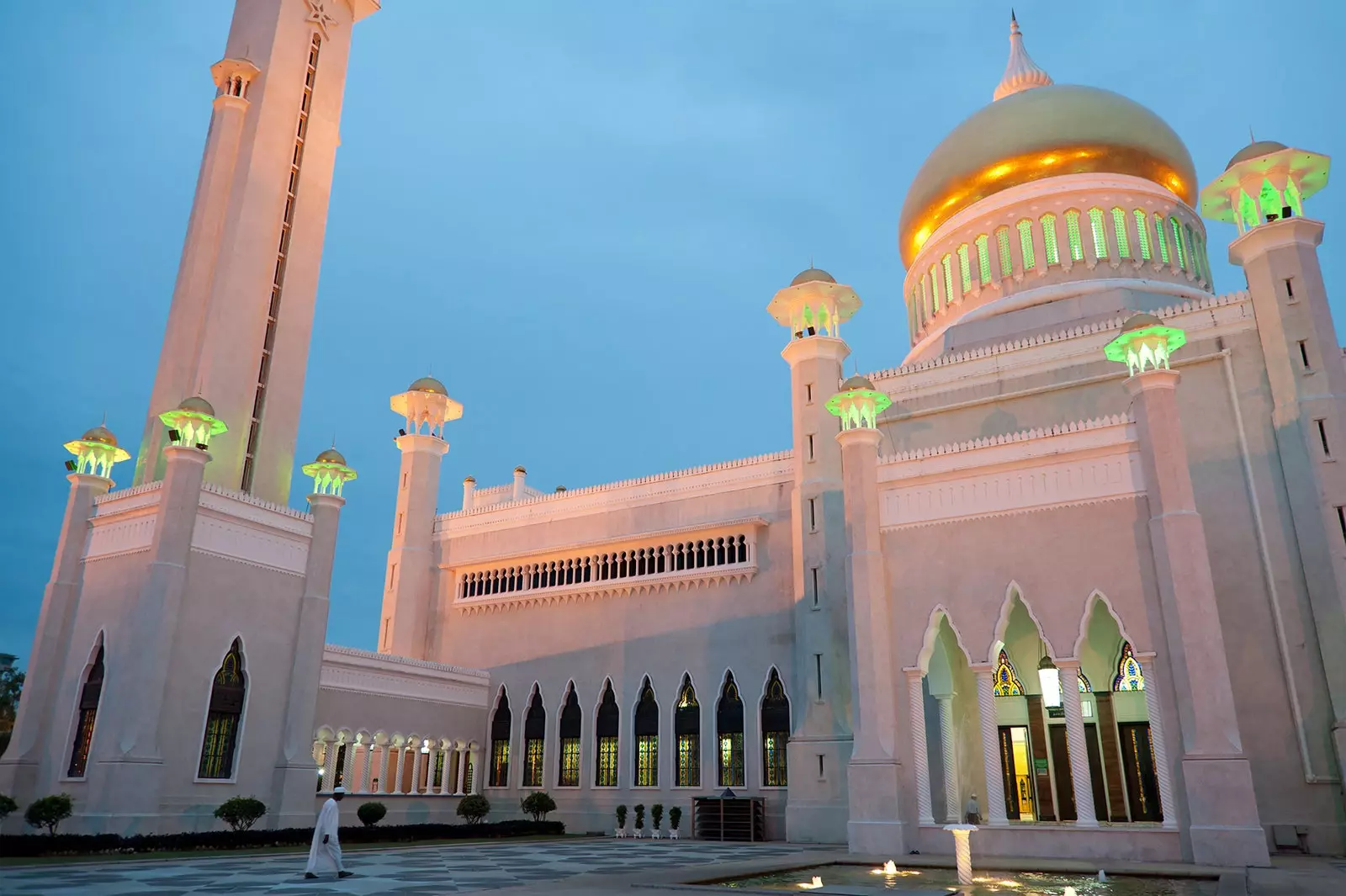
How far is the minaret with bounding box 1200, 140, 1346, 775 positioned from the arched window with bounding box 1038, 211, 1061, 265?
421 centimetres

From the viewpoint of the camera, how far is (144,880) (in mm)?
11086

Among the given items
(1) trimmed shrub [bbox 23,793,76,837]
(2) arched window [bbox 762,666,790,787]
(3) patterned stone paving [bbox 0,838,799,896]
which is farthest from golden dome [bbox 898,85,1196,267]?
(1) trimmed shrub [bbox 23,793,76,837]

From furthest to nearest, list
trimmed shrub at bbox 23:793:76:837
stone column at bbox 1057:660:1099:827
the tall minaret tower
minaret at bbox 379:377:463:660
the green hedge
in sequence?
minaret at bbox 379:377:463:660 → the tall minaret tower → trimmed shrub at bbox 23:793:76:837 → stone column at bbox 1057:660:1099:827 → the green hedge

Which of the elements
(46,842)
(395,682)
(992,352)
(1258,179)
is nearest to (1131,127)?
(1258,179)

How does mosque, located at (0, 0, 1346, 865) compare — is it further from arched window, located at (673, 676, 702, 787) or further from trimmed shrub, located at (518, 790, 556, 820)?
trimmed shrub, located at (518, 790, 556, 820)

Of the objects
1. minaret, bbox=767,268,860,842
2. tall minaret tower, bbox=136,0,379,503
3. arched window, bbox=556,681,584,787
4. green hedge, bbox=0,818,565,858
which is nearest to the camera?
green hedge, bbox=0,818,565,858

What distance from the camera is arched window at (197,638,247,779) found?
1883cm

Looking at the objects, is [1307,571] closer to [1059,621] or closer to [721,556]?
[1059,621]

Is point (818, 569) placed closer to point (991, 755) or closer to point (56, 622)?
point (991, 755)

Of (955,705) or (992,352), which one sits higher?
(992,352)

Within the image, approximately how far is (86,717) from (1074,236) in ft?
82.6

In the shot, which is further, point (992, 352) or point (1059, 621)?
point (992, 352)

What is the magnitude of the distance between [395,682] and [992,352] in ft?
56.0

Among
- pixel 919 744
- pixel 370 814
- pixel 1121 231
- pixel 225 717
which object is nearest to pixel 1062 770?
pixel 919 744
